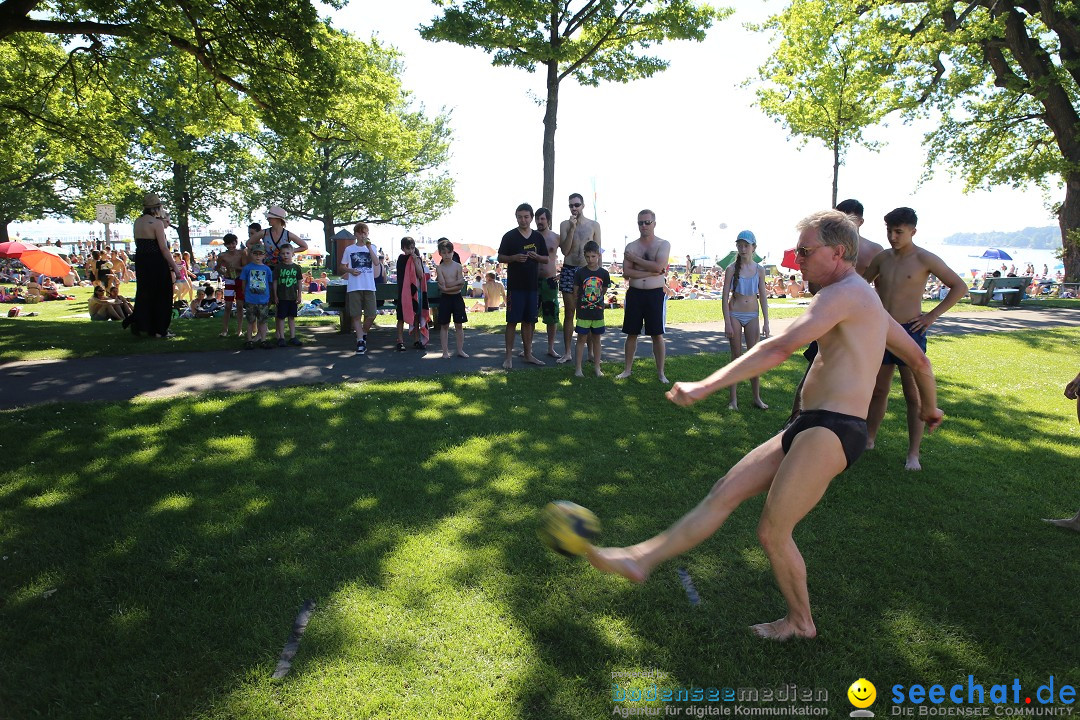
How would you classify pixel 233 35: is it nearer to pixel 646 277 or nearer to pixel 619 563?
pixel 646 277

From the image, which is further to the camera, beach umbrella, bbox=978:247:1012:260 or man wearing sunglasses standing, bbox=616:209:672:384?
beach umbrella, bbox=978:247:1012:260

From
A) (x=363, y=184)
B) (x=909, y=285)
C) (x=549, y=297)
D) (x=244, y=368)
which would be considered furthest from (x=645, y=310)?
(x=363, y=184)

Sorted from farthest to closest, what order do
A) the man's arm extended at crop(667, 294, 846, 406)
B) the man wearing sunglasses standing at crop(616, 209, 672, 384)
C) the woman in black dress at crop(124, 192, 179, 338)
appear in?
1. the woman in black dress at crop(124, 192, 179, 338)
2. the man wearing sunglasses standing at crop(616, 209, 672, 384)
3. the man's arm extended at crop(667, 294, 846, 406)

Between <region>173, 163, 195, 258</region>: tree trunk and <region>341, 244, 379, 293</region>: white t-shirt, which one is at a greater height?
<region>173, 163, 195, 258</region>: tree trunk

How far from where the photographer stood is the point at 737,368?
2545mm

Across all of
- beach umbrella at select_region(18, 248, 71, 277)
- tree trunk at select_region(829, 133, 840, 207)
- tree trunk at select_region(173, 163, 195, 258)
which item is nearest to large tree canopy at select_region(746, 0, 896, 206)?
tree trunk at select_region(829, 133, 840, 207)

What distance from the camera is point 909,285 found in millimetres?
5172

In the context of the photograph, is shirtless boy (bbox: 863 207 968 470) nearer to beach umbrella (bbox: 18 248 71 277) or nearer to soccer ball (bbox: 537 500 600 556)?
soccer ball (bbox: 537 500 600 556)

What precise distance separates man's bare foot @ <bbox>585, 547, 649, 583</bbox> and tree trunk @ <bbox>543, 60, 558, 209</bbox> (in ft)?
42.2

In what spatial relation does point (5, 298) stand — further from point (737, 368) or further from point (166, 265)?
point (737, 368)

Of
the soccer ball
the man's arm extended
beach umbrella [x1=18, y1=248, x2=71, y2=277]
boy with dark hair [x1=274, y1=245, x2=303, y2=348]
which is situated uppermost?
beach umbrella [x1=18, y1=248, x2=71, y2=277]

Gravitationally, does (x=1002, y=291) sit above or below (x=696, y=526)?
above

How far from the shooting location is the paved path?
7.05 metres

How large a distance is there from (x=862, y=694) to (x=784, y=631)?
42 centimetres
